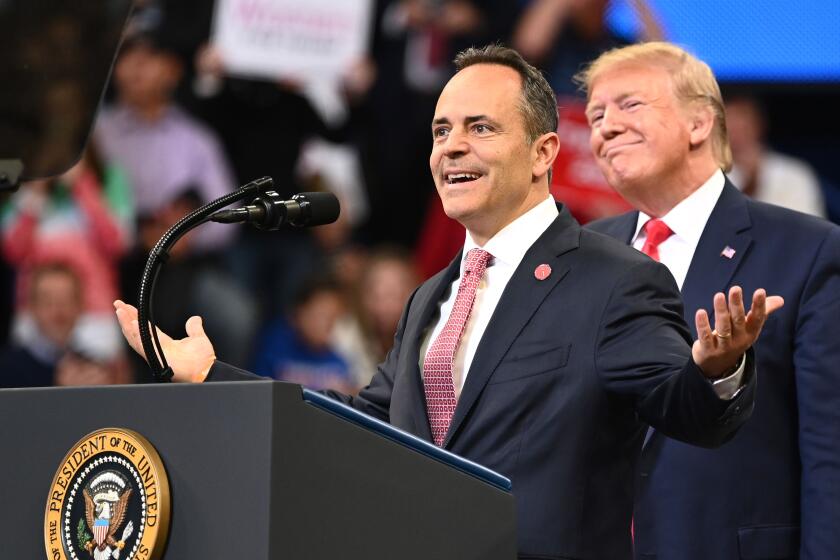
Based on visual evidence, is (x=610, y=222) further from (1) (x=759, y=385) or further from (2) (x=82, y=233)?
(2) (x=82, y=233)

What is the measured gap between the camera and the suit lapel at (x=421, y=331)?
196cm

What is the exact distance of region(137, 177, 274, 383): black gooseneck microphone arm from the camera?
1650mm

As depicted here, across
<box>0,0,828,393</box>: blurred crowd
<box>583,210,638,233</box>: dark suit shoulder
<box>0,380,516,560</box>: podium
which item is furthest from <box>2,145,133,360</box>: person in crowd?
<box>0,380,516,560</box>: podium

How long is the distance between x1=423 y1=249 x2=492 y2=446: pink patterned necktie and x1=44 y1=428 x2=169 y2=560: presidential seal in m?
0.61

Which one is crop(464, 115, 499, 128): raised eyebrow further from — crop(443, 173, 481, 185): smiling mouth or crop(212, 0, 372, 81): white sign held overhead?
crop(212, 0, 372, 81): white sign held overhead

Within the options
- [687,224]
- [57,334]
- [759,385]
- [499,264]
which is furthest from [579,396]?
[57,334]

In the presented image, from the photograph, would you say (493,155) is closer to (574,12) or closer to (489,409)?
(489,409)

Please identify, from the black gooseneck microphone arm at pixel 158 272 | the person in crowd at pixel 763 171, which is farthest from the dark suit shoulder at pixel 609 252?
the person in crowd at pixel 763 171

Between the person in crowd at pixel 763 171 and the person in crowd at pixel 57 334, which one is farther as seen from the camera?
the person in crowd at pixel 763 171

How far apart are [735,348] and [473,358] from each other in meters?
0.41

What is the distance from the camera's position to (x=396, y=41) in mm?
5879

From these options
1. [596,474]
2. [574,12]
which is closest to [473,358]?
[596,474]

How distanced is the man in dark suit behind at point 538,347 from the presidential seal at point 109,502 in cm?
37

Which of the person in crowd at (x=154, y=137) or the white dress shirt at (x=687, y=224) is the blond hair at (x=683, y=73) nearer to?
the white dress shirt at (x=687, y=224)
